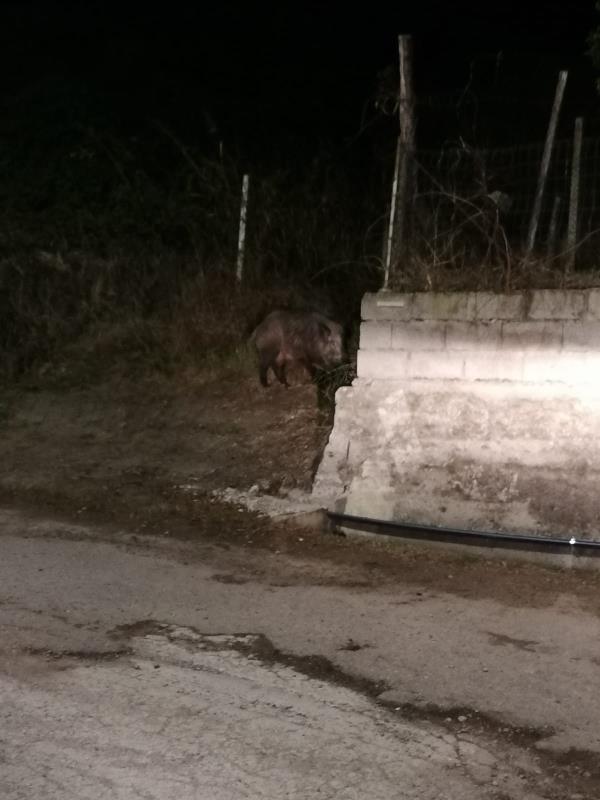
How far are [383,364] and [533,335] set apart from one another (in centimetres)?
118

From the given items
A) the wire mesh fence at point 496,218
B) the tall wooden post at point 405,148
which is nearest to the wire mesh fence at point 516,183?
the wire mesh fence at point 496,218

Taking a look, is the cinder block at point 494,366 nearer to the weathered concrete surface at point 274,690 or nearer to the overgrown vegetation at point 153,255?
the weathered concrete surface at point 274,690

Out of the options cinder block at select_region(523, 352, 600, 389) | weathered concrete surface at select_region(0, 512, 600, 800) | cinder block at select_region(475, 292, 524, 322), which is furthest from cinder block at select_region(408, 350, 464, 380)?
weathered concrete surface at select_region(0, 512, 600, 800)

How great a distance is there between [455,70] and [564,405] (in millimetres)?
13683

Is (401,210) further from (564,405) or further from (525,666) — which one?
(525,666)

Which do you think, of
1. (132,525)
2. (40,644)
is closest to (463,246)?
(132,525)

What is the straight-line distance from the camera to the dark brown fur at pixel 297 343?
9.05m

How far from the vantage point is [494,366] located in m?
6.58

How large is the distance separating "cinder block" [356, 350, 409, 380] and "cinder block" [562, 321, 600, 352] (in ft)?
3.98

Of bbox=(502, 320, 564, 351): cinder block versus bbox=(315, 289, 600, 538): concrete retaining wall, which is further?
bbox=(502, 320, 564, 351): cinder block

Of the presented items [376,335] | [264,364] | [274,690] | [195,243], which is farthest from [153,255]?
[274,690]

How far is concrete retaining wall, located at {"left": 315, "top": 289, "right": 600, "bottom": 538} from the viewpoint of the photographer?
6230mm

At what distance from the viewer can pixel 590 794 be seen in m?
3.39

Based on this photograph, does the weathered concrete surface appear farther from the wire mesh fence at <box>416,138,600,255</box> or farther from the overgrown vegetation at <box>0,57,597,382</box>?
the wire mesh fence at <box>416,138,600,255</box>
